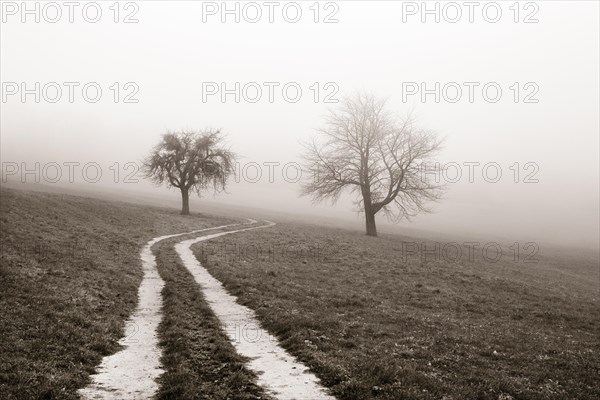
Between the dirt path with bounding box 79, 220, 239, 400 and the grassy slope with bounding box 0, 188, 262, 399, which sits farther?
the grassy slope with bounding box 0, 188, 262, 399

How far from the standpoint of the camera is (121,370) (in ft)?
38.5

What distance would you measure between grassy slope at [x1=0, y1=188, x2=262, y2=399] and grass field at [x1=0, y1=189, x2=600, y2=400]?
0.06 metres

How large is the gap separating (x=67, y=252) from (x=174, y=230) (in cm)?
2181

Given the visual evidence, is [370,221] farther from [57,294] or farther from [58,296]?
[58,296]

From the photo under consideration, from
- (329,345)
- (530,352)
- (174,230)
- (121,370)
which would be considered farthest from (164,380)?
(174,230)

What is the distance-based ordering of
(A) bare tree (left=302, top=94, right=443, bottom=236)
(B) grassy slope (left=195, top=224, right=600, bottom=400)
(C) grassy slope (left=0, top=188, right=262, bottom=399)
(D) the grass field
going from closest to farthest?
(C) grassy slope (left=0, top=188, right=262, bottom=399)
(D) the grass field
(B) grassy slope (left=195, top=224, right=600, bottom=400)
(A) bare tree (left=302, top=94, right=443, bottom=236)

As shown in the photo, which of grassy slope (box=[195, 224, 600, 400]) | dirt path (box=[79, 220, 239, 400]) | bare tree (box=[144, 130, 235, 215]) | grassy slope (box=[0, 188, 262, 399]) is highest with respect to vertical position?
bare tree (box=[144, 130, 235, 215])

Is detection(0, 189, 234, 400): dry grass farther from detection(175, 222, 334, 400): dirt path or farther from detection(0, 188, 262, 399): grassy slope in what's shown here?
detection(175, 222, 334, 400): dirt path

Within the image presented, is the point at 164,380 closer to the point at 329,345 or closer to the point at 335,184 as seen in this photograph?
the point at 329,345

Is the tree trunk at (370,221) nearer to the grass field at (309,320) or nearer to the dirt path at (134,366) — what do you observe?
the grass field at (309,320)

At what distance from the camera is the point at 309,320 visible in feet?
54.1

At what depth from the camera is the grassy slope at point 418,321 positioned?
11.8 meters

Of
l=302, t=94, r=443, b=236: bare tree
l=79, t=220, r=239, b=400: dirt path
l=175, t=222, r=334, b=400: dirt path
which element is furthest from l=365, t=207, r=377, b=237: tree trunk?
l=79, t=220, r=239, b=400: dirt path

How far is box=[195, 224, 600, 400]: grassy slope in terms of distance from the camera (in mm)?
11781
